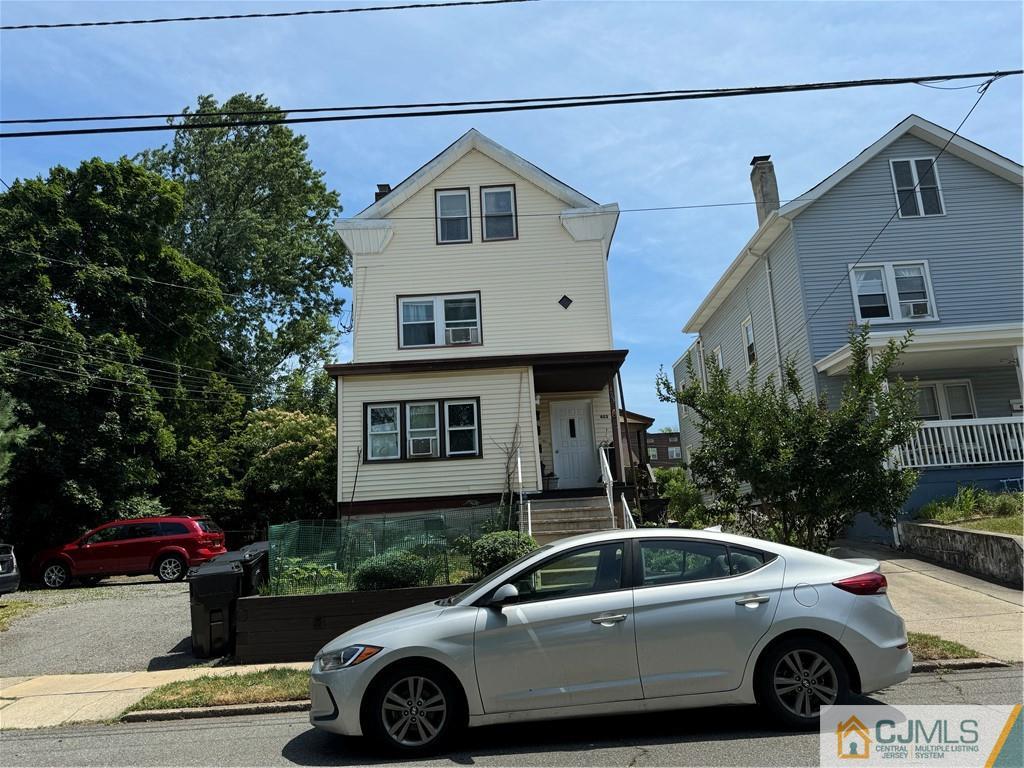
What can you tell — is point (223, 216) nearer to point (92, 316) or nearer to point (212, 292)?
point (212, 292)

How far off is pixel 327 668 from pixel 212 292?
2337cm

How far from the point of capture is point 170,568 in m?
17.2

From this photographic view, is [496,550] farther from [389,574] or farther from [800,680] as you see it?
[800,680]

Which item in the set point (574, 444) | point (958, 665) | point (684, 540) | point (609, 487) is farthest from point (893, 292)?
point (684, 540)

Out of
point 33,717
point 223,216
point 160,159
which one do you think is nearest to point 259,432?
point 223,216

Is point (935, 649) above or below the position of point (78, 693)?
above

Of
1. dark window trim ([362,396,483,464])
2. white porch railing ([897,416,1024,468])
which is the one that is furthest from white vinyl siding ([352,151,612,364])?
white porch railing ([897,416,1024,468])

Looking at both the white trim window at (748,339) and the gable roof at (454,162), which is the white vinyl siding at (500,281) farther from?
the white trim window at (748,339)

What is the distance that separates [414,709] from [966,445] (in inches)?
567

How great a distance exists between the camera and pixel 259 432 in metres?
26.1

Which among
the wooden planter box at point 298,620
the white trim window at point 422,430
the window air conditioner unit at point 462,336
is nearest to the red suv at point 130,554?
the white trim window at point 422,430

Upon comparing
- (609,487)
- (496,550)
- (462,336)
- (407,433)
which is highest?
(462,336)

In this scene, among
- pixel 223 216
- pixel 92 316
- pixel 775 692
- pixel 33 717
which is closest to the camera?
pixel 775 692

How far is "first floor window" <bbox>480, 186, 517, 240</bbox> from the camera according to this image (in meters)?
19.7
